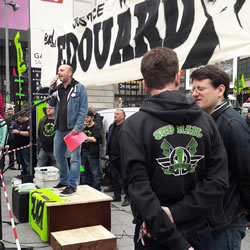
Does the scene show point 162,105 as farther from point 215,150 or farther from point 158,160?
point 215,150

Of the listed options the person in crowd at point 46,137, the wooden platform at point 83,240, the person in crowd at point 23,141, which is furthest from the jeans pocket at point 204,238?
the person in crowd at point 23,141

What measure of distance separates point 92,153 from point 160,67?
559cm

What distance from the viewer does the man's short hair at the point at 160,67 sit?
1.59 m

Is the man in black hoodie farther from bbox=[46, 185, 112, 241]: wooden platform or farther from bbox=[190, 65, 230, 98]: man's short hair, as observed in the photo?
bbox=[46, 185, 112, 241]: wooden platform

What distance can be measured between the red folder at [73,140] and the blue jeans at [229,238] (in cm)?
265

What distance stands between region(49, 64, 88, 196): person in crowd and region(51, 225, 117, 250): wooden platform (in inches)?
32.4

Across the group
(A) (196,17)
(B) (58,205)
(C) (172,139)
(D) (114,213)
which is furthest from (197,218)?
(D) (114,213)

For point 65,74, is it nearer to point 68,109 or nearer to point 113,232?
point 68,109

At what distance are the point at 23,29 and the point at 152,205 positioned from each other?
2328cm

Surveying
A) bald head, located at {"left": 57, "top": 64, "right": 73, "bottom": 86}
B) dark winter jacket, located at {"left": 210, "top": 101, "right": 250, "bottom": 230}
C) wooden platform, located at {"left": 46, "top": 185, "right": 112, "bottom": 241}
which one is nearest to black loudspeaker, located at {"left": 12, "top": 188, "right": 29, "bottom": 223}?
wooden platform, located at {"left": 46, "top": 185, "right": 112, "bottom": 241}

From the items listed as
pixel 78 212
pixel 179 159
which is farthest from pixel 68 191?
pixel 179 159

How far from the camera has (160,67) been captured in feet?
5.23

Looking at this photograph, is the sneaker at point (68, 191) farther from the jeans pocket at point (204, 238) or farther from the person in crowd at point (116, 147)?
the jeans pocket at point (204, 238)

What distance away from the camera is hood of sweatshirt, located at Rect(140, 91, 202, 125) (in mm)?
1541
